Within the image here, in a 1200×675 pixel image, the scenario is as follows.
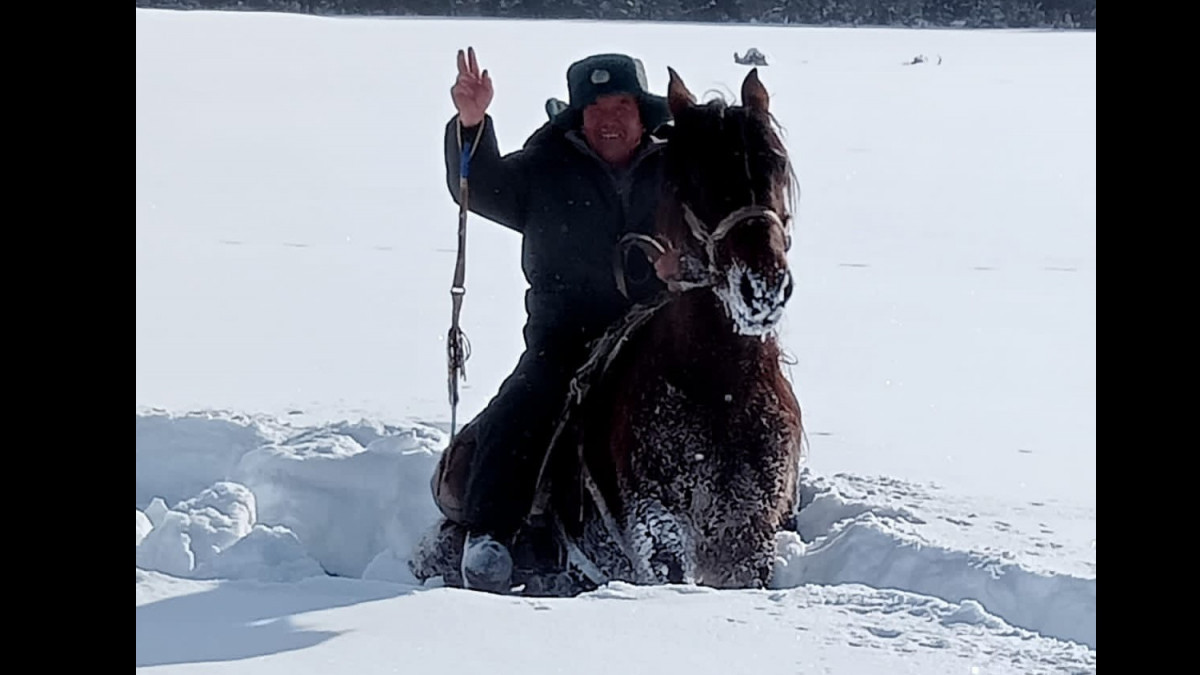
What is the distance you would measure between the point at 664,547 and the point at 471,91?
50.9 inches

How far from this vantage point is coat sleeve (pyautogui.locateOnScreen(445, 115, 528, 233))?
4.03m

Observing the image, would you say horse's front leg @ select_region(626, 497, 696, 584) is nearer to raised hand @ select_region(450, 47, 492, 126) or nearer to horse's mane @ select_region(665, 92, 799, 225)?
horse's mane @ select_region(665, 92, 799, 225)

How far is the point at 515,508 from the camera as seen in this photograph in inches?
159

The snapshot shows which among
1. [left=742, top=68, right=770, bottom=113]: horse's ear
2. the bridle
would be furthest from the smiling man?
[left=742, top=68, right=770, bottom=113]: horse's ear

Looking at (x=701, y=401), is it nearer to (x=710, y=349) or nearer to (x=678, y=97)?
(x=710, y=349)

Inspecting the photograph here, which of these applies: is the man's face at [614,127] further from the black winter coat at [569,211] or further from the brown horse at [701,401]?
the brown horse at [701,401]

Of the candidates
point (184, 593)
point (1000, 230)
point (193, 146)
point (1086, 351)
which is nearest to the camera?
point (184, 593)

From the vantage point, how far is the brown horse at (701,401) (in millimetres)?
3439

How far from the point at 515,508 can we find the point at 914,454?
186cm

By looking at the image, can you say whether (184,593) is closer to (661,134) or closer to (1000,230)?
(661,134)

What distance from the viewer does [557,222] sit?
404 cm

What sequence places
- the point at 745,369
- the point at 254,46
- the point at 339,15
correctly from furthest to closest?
1. the point at 339,15
2. the point at 254,46
3. the point at 745,369

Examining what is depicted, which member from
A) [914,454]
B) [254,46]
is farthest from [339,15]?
[914,454]

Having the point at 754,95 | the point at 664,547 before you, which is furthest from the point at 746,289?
the point at 664,547
